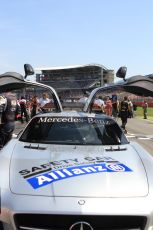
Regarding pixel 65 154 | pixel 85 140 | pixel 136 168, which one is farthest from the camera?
pixel 85 140

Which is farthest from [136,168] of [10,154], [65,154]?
[10,154]

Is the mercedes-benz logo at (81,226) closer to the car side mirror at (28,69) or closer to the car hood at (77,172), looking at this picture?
the car hood at (77,172)

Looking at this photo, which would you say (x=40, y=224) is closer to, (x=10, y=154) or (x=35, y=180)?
(x=35, y=180)

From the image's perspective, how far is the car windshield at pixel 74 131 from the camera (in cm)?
566

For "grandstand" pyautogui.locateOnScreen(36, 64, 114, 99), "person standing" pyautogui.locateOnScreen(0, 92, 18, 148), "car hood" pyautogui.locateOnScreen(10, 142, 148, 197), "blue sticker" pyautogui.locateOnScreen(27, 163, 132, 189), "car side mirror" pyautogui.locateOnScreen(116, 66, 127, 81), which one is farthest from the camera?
"grandstand" pyautogui.locateOnScreen(36, 64, 114, 99)

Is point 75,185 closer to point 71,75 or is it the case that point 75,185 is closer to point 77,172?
point 77,172

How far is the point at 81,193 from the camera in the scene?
385 cm

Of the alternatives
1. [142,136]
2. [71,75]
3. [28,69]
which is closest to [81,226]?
[28,69]

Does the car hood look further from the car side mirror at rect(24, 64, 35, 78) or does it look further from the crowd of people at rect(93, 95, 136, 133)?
the crowd of people at rect(93, 95, 136, 133)

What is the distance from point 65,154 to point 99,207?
1.34m

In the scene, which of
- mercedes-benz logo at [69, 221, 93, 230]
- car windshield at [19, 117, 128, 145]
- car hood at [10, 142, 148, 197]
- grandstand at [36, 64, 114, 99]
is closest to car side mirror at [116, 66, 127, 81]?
car windshield at [19, 117, 128, 145]

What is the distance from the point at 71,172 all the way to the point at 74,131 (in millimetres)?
1676

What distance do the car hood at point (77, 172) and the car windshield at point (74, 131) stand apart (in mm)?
358

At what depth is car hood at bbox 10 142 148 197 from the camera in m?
3.91
